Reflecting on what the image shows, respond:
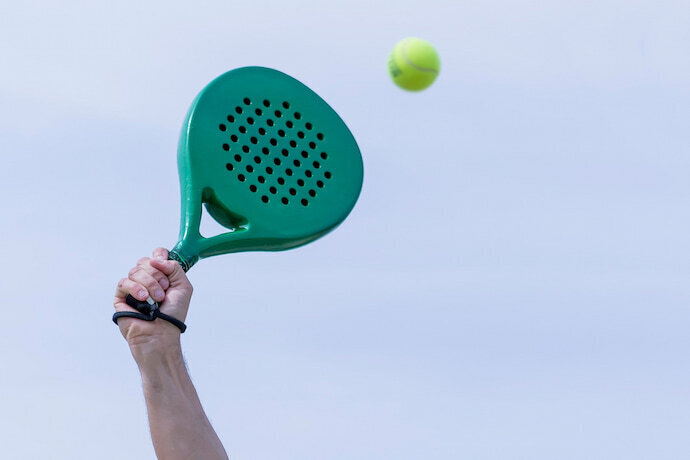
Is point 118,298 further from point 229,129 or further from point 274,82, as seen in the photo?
point 274,82

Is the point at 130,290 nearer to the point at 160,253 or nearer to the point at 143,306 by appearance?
the point at 143,306

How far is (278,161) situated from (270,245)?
39 cm

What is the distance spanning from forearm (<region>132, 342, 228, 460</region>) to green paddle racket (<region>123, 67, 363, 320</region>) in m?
0.52

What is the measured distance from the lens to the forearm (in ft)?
13.7

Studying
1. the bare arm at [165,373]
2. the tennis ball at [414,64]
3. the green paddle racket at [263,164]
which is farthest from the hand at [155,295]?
the tennis ball at [414,64]

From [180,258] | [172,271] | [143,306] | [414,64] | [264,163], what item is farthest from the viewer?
[414,64]

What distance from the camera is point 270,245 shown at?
4828mm

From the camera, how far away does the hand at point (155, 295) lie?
4246 millimetres

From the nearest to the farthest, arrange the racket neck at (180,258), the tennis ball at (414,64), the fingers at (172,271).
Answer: the fingers at (172,271) → the racket neck at (180,258) → the tennis ball at (414,64)

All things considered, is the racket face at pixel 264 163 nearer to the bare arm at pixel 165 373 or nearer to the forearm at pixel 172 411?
the bare arm at pixel 165 373

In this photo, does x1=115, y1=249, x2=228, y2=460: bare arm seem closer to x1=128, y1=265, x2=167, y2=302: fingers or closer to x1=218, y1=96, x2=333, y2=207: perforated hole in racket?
x1=128, y1=265, x2=167, y2=302: fingers

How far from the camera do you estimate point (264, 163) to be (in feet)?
16.0

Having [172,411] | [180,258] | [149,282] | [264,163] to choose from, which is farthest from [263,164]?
[172,411]

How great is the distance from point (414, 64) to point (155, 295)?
2.23m
